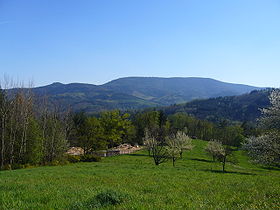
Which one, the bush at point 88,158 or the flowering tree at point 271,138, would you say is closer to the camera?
the flowering tree at point 271,138

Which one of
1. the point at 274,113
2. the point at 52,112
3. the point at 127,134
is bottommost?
the point at 127,134

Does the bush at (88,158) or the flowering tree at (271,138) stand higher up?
the flowering tree at (271,138)

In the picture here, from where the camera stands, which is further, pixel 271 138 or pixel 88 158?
pixel 88 158

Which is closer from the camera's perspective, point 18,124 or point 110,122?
point 18,124

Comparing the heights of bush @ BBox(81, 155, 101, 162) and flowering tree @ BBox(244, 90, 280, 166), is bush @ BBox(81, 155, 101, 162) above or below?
below

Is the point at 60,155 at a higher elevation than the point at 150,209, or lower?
lower

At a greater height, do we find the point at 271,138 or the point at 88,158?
the point at 271,138

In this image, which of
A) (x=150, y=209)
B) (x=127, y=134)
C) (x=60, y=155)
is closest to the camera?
(x=150, y=209)

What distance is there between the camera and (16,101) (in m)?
44.1

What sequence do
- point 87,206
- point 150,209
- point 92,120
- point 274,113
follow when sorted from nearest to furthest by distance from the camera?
point 150,209
point 87,206
point 274,113
point 92,120

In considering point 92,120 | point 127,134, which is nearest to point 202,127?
point 127,134

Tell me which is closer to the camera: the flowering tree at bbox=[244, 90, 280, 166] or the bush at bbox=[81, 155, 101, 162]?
the flowering tree at bbox=[244, 90, 280, 166]

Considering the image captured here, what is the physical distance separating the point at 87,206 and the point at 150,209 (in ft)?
6.75

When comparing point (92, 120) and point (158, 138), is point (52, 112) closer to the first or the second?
point (92, 120)
